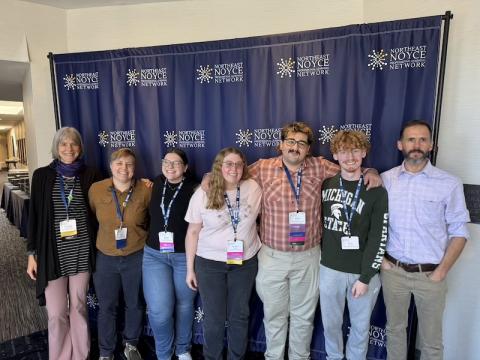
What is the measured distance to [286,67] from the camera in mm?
2365

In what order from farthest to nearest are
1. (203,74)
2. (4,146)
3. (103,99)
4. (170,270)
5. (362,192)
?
(4,146) < (103,99) < (203,74) < (170,270) < (362,192)

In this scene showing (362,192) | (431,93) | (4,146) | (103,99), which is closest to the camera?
(362,192)

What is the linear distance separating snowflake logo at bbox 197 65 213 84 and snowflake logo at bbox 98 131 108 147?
1.00 meters

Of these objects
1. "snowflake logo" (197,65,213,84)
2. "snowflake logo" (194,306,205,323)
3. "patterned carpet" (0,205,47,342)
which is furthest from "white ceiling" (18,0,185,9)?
"patterned carpet" (0,205,47,342)

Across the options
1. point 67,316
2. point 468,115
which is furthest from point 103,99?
point 468,115

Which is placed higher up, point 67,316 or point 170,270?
point 170,270

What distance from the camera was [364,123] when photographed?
2236 mm

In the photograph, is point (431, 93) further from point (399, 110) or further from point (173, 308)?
point (173, 308)

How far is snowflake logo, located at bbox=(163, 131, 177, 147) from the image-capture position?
8.69 feet

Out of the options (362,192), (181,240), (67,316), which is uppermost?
(362,192)

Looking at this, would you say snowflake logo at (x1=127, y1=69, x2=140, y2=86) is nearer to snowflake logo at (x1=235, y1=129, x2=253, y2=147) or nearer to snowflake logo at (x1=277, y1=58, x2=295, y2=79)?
snowflake logo at (x1=235, y1=129, x2=253, y2=147)

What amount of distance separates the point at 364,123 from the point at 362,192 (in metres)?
0.60

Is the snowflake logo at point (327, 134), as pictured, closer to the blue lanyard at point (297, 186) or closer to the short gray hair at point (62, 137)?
the blue lanyard at point (297, 186)

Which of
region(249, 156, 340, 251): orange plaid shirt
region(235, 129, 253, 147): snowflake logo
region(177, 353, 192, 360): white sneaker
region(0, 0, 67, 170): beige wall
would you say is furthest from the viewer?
region(0, 0, 67, 170): beige wall
